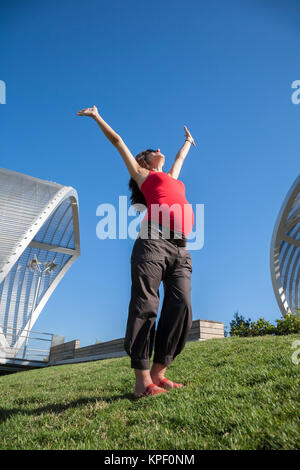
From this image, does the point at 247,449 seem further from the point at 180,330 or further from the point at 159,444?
the point at 180,330

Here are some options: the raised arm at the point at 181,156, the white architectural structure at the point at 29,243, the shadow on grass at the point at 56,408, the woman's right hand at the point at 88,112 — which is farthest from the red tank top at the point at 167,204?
the white architectural structure at the point at 29,243

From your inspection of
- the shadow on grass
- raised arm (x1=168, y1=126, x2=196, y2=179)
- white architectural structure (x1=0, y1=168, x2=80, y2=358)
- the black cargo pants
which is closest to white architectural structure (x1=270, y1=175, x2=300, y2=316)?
raised arm (x1=168, y1=126, x2=196, y2=179)

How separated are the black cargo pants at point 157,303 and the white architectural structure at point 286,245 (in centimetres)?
1540

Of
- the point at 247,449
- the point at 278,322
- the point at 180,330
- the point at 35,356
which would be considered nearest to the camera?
the point at 247,449

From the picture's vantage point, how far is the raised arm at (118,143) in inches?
125

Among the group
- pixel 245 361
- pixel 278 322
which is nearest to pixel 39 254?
pixel 278 322

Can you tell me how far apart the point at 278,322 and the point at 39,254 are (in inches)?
1136

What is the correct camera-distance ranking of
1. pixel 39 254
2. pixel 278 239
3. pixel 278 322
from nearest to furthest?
pixel 278 322, pixel 278 239, pixel 39 254

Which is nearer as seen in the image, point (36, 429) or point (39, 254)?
point (36, 429)

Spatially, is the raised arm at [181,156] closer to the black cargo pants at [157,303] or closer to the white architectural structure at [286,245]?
the black cargo pants at [157,303]

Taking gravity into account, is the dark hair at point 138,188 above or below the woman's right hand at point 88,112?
below

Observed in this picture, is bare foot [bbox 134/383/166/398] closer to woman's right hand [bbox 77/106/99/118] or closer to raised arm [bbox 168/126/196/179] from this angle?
raised arm [bbox 168/126/196/179]

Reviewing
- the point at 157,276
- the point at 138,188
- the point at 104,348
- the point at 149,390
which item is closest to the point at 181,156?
the point at 138,188

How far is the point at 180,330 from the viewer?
2.69m
